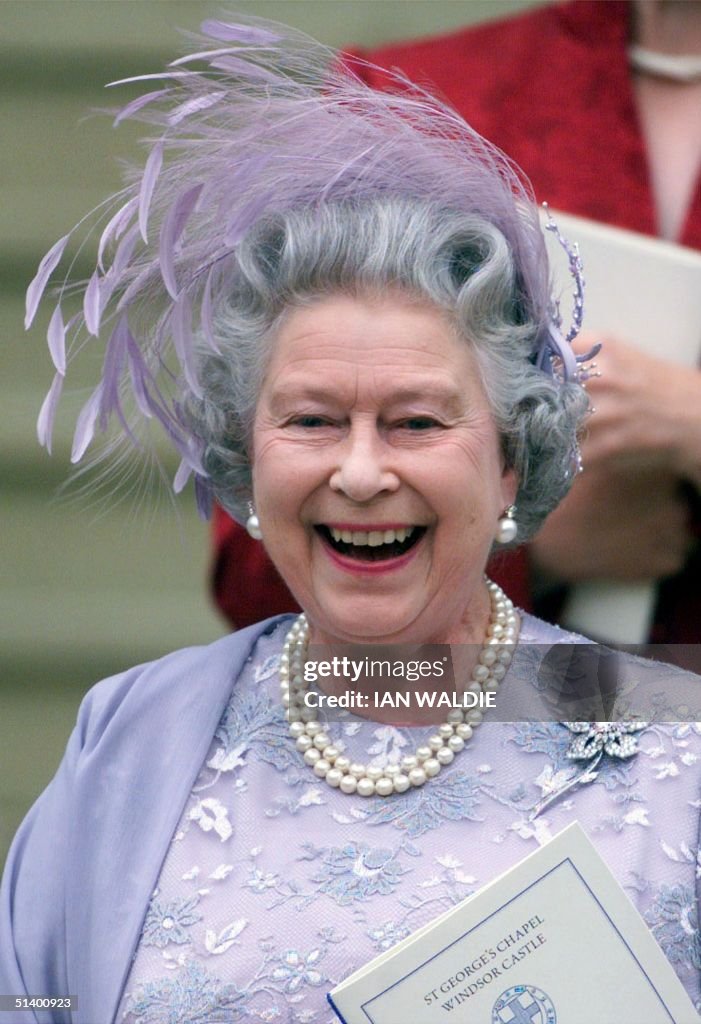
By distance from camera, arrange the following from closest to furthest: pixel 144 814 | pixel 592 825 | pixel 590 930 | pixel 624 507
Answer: pixel 590 930, pixel 592 825, pixel 144 814, pixel 624 507

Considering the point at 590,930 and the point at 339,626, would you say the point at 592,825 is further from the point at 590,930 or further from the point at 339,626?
the point at 339,626

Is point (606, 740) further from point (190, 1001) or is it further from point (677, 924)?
point (190, 1001)

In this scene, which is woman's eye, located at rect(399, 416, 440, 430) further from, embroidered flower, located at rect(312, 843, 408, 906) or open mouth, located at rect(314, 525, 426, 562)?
embroidered flower, located at rect(312, 843, 408, 906)

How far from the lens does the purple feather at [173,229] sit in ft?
5.51

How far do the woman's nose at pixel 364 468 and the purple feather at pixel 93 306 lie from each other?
1.01ft

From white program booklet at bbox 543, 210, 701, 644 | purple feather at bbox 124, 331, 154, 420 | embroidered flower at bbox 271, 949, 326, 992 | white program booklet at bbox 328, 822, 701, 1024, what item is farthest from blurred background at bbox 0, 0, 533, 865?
white program booklet at bbox 328, 822, 701, 1024

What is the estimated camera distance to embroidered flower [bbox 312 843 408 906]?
167 cm

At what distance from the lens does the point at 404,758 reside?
1777 mm

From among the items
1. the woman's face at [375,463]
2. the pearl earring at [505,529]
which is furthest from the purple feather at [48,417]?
the pearl earring at [505,529]

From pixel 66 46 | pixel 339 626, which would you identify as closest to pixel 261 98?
pixel 339 626

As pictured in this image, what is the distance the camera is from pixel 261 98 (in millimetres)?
1772

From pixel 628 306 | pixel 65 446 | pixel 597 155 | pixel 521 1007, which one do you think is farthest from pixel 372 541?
pixel 65 446

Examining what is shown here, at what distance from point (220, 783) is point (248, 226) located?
0.65 meters

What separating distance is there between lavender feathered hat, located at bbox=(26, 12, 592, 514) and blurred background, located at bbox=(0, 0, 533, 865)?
1.75 meters
